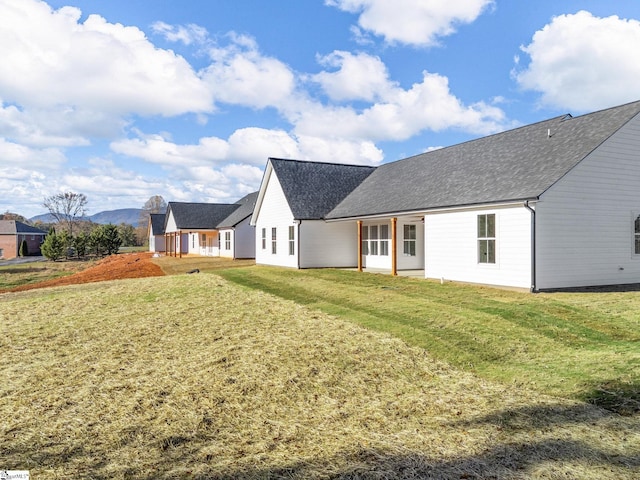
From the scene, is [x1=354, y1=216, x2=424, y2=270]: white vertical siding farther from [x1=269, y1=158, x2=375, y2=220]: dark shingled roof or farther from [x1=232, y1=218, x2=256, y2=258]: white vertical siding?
[x1=232, y1=218, x2=256, y2=258]: white vertical siding

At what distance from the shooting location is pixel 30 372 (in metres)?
6.89

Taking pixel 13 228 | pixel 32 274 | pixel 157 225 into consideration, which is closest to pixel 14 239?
pixel 13 228

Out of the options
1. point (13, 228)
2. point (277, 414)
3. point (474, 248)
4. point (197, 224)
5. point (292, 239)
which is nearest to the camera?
point (277, 414)

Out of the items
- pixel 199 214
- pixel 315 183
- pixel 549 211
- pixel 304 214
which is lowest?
pixel 549 211

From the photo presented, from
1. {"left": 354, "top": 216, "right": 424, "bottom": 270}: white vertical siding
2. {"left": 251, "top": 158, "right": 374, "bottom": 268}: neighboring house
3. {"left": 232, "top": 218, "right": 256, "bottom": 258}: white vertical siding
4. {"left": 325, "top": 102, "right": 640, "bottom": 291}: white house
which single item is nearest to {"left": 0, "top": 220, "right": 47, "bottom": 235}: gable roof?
{"left": 232, "top": 218, "right": 256, "bottom": 258}: white vertical siding

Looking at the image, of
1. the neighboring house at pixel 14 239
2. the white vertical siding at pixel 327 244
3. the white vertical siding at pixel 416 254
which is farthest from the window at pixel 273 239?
the neighboring house at pixel 14 239

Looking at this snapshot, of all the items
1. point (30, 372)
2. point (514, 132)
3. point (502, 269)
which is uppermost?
point (514, 132)

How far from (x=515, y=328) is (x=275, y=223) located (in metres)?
19.0

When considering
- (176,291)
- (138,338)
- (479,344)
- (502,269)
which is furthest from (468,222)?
(138,338)

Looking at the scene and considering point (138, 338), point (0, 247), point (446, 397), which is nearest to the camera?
point (446, 397)

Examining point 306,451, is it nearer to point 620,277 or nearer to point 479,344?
point 479,344

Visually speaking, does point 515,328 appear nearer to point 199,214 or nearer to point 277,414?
point 277,414

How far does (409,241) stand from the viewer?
2133 centimetres

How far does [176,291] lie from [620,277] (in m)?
15.0
